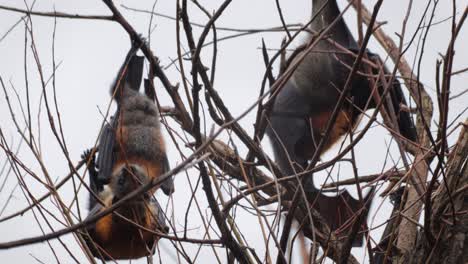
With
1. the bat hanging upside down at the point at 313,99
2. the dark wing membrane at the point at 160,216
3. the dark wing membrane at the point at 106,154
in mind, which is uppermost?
the bat hanging upside down at the point at 313,99

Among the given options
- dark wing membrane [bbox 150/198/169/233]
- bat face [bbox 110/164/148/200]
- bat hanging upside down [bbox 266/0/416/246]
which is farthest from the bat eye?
bat hanging upside down [bbox 266/0/416/246]

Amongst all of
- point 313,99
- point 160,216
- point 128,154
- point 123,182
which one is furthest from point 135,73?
point 160,216

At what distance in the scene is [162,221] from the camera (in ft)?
19.6

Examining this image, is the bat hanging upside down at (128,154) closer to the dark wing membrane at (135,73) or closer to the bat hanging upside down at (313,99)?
the dark wing membrane at (135,73)

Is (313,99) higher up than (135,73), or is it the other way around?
(135,73)

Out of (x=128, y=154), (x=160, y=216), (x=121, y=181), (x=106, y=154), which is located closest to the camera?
(x=160, y=216)

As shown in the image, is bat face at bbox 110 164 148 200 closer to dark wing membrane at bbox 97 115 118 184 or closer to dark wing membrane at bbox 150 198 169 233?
dark wing membrane at bbox 97 115 118 184

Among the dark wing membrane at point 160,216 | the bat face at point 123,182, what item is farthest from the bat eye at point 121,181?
the dark wing membrane at point 160,216

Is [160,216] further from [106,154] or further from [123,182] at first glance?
[106,154]

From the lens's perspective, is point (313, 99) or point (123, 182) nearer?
point (123, 182)

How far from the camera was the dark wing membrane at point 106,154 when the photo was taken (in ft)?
23.8

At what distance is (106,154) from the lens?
728cm

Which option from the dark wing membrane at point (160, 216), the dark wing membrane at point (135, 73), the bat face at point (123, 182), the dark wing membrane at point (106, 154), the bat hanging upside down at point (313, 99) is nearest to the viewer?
the dark wing membrane at point (160, 216)

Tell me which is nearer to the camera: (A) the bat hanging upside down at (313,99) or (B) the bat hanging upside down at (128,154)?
(B) the bat hanging upside down at (128,154)
